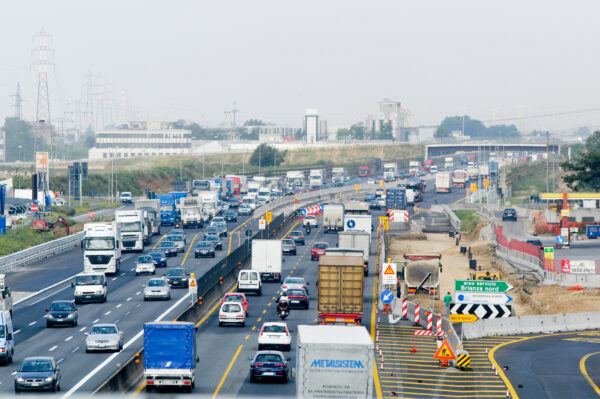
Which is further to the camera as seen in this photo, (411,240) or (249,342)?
(411,240)

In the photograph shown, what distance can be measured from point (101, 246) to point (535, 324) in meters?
31.0

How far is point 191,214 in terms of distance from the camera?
347 ft

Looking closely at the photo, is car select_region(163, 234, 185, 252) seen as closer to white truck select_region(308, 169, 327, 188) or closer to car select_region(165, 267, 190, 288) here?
car select_region(165, 267, 190, 288)

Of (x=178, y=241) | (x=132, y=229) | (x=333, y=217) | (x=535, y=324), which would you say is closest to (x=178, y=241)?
(x=178, y=241)

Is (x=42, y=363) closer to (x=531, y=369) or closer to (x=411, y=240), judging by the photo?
(x=531, y=369)

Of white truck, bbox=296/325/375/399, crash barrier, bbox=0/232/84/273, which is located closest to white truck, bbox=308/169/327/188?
crash barrier, bbox=0/232/84/273

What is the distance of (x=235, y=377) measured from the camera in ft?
115

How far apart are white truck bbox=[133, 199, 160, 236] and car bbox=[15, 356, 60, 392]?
209 ft

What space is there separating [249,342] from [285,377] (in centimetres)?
1018

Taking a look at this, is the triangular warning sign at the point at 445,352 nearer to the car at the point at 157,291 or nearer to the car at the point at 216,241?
the car at the point at 157,291

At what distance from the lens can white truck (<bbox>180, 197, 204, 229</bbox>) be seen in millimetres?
105688

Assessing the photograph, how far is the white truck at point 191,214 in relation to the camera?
106m

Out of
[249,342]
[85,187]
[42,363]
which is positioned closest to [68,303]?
[249,342]

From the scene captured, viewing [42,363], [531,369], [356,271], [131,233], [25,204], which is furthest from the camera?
[25,204]
